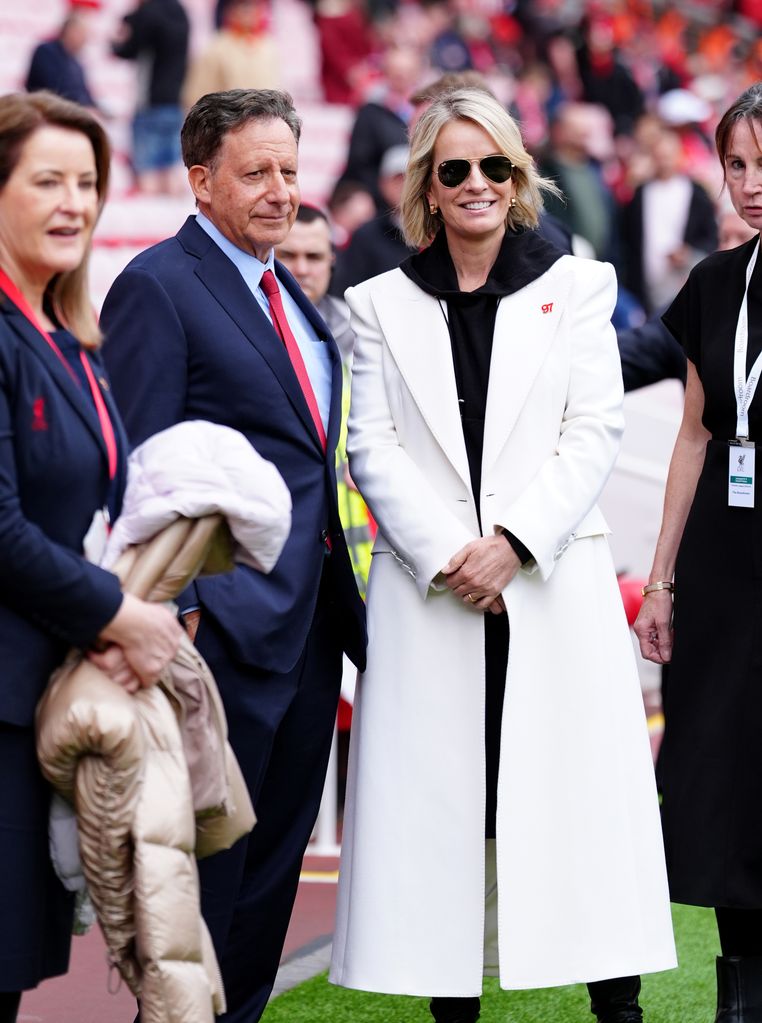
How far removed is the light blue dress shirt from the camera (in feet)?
12.9

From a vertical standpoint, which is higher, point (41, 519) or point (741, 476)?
point (741, 476)

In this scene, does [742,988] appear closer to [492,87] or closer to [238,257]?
[238,257]

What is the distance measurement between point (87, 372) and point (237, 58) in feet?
39.8

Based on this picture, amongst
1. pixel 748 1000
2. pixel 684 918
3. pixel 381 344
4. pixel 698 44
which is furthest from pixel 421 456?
pixel 698 44

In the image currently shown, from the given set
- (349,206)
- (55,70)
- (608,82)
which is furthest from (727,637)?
(608,82)

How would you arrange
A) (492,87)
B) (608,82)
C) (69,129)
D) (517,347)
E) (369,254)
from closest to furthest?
(69,129)
(517,347)
(369,254)
(492,87)
(608,82)

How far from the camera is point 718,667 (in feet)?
13.2

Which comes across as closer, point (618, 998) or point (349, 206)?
point (618, 998)

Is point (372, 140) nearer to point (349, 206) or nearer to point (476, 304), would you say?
point (349, 206)

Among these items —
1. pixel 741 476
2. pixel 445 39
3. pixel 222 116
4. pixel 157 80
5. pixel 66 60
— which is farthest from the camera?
pixel 445 39

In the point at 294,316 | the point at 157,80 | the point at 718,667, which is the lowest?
the point at 718,667

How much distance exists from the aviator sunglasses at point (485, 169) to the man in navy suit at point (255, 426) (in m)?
0.40

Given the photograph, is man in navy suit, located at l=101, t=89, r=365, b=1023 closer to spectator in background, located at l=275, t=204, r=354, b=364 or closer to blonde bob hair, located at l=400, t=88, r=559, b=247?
blonde bob hair, located at l=400, t=88, r=559, b=247

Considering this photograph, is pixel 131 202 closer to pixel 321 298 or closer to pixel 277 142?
pixel 321 298
